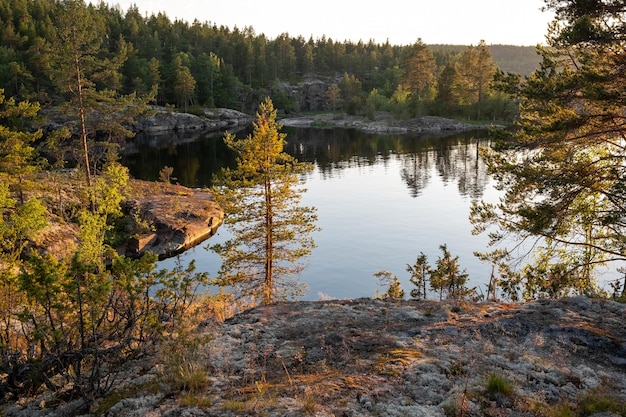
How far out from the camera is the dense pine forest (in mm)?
89637

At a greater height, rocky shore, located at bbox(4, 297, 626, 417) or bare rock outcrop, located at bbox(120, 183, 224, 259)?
rocky shore, located at bbox(4, 297, 626, 417)

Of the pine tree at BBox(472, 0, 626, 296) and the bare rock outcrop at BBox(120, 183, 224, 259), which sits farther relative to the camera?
the bare rock outcrop at BBox(120, 183, 224, 259)

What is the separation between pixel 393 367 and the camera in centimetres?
786

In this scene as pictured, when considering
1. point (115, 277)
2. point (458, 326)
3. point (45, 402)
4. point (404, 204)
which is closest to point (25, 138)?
point (115, 277)

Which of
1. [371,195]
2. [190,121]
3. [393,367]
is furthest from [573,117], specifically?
[190,121]

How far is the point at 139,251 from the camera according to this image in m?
32.1

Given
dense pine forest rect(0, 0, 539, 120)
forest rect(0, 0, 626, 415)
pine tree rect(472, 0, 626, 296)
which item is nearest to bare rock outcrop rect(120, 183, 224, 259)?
forest rect(0, 0, 626, 415)

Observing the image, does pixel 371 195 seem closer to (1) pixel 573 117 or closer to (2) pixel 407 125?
(1) pixel 573 117

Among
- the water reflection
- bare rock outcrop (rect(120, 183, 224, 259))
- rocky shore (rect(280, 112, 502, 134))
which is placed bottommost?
bare rock outcrop (rect(120, 183, 224, 259))

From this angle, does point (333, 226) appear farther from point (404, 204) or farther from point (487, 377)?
point (487, 377)

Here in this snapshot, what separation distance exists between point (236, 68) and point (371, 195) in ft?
394

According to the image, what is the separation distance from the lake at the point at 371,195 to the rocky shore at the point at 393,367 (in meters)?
14.2

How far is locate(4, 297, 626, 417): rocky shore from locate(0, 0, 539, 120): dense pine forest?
2800 inches

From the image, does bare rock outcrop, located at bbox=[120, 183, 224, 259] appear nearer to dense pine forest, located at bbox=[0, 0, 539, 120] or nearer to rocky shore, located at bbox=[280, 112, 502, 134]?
dense pine forest, located at bbox=[0, 0, 539, 120]
